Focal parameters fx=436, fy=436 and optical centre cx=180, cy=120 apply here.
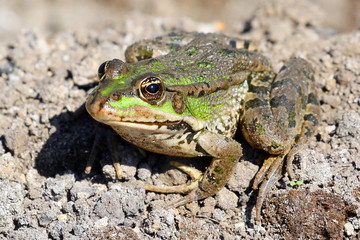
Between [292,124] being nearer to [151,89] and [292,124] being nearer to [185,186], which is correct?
[185,186]

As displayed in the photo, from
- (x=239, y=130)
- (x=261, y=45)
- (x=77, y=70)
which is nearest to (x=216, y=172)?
(x=239, y=130)

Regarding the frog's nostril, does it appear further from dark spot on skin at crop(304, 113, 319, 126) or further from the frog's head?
dark spot on skin at crop(304, 113, 319, 126)

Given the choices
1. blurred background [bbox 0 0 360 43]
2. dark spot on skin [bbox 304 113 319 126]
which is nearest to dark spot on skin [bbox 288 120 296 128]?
dark spot on skin [bbox 304 113 319 126]

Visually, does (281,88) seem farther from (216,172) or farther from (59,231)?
(59,231)

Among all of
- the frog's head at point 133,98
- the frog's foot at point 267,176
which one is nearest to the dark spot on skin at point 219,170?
the frog's foot at point 267,176

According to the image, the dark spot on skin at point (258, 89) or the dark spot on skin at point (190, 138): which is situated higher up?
the dark spot on skin at point (258, 89)

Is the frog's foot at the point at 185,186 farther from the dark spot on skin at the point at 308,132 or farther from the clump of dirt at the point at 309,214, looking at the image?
the dark spot on skin at the point at 308,132

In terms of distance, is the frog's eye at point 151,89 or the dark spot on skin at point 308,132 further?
the dark spot on skin at point 308,132
